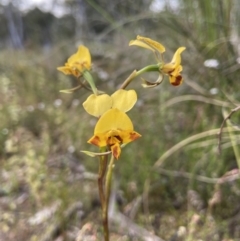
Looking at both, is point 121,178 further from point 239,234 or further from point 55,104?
point 55,104

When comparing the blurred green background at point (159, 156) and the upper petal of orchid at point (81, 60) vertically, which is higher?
the upper petal of orchid at point (81, 60)

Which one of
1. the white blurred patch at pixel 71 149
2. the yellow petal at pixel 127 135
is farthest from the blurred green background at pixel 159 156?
the yellow petal at pixel 127 135

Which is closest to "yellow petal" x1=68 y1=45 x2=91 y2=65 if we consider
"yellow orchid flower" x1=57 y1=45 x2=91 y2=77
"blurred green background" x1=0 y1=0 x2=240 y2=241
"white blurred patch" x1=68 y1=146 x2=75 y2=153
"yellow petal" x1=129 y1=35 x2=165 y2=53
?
"yellow orchid flower" x1=57 y1=45 x2=91 y2=77

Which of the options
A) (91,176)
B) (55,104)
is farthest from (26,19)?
(91,176)

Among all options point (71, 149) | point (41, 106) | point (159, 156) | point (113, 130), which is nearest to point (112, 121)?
point (113, 130)

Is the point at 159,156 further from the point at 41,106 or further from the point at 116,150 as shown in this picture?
the point at 41,106

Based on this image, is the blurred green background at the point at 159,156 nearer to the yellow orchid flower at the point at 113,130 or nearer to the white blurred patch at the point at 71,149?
the white blurred patch at the point at 71,149

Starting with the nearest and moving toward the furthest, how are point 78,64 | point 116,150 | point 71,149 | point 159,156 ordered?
point 116,150
point 78,64
point 159,156
point 71,149

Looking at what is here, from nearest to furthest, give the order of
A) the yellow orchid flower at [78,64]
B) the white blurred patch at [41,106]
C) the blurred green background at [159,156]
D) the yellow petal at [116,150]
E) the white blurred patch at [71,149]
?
the yellow petal at [116,150], the yellow orchid flower at [78,64], the blurred green background at [159,156], the white blurred patch at [71,149], the white blurred patch at [41,106]
